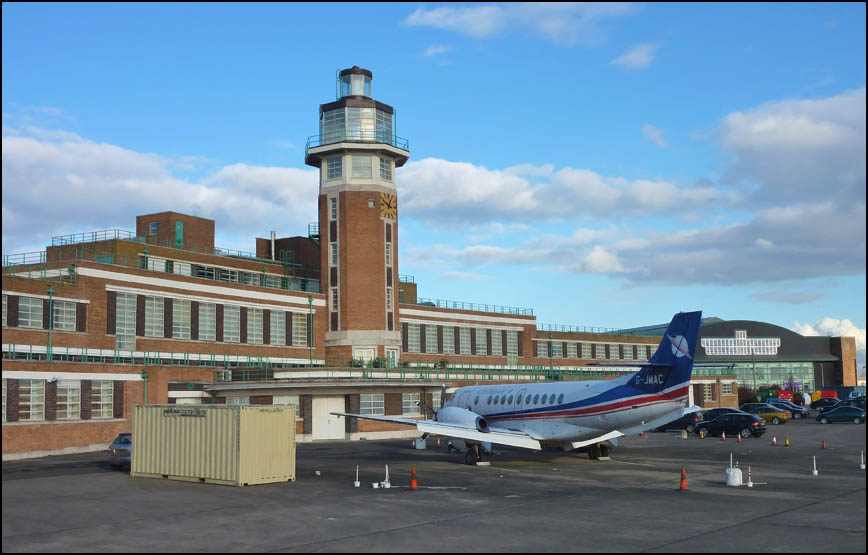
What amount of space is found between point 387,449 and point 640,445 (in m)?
15.6

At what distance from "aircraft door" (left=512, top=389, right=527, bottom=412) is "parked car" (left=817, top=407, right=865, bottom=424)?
41.3m

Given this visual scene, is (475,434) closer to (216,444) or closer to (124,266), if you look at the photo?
(216,444)

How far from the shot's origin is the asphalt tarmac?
735 inches

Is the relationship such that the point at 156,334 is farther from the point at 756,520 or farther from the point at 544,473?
the point at 756,520

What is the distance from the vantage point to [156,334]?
60.6 metres

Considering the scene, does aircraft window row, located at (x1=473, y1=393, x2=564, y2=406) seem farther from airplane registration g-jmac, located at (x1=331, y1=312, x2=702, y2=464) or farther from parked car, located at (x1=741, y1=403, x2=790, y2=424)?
parked car, located at (x1=741, y1=403, x2=790, y2=424)

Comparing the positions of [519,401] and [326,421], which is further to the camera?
[326,421]

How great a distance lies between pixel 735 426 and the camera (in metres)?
55.8

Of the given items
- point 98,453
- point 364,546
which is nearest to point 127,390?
point 98,453

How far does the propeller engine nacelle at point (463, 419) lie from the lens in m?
39.2

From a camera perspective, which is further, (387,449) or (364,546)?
(387,449)

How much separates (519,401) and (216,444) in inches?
643

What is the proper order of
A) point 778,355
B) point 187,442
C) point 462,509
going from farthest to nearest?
point 778,355 < point 187,442 < point 462,509

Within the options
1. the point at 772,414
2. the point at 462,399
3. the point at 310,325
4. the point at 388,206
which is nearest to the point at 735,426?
the point at 772,414
